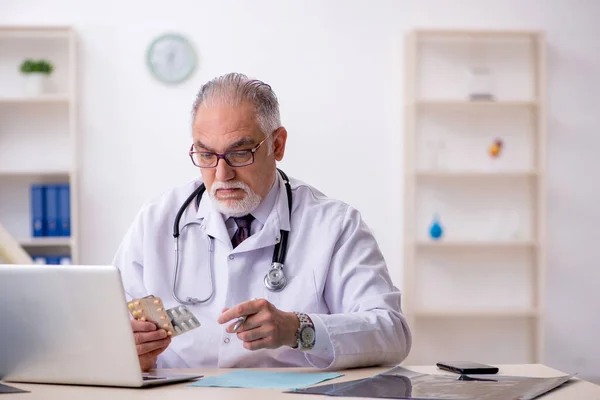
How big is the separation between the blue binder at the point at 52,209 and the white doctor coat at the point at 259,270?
2639mm

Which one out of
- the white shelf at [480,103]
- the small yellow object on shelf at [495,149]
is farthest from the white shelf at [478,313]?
the white shelf at [480,103]

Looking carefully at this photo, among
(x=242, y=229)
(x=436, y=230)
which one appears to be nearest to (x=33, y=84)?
(x=436, y=230)

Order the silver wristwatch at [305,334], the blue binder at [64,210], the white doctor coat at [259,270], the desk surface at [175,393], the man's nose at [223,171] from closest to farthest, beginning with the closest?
the desk surface at [175,393], the silver wristwatch at [305,334], the white doctor coat at [259,270], the man's nose at [223,171], the blue binder at [64,210]

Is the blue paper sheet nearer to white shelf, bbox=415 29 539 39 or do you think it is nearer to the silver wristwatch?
the silver wristwatch

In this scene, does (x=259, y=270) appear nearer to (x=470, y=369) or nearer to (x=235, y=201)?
(x=235, y=201)

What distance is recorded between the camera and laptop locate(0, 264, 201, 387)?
57.9 inches

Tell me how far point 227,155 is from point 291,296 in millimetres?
403

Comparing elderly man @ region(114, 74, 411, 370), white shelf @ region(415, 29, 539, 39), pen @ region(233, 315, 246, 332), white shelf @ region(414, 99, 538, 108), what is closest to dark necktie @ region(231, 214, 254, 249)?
elderly man @ region(114, 74, 411, 370)

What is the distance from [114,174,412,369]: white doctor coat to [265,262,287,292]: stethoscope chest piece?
0.02 metres

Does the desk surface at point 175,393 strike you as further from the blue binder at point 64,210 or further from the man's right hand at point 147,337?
the blue binder at point 64,210

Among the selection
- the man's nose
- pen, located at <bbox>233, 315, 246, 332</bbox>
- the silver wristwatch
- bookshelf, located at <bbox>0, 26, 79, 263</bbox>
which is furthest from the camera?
bookshelf, located at <bbox>0, 26, 79, 263</bbox>

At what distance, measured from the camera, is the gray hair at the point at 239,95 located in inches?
88.4

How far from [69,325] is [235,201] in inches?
31.3

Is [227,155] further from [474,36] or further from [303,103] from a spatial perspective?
[474,36]
